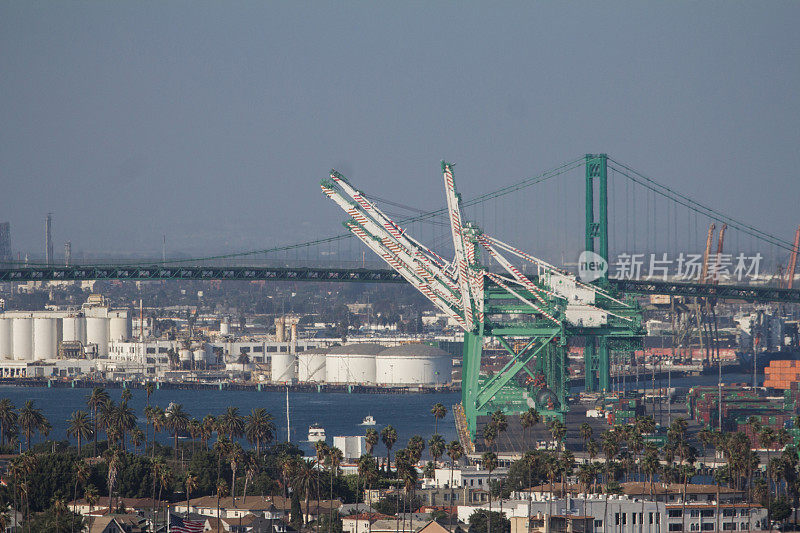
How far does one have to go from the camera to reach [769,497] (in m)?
64.3

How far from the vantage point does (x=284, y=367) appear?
17162cm

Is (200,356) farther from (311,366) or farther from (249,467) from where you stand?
(249,467)

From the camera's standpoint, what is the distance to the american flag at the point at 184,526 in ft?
173

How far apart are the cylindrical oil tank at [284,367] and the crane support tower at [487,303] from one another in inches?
2882

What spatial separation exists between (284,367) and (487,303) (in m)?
82.0

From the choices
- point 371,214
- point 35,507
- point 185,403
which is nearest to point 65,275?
point 185,403

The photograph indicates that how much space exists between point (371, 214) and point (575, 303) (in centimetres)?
1218

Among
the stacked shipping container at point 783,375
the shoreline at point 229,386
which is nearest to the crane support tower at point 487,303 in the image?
the stacked shipping container at point 783,375

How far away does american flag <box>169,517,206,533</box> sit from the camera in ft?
173

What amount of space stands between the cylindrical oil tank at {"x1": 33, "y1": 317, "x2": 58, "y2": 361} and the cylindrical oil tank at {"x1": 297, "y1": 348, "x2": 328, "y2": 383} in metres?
38.2

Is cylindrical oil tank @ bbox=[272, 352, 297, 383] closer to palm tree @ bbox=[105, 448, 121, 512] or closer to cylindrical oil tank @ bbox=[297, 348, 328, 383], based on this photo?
cylindrical oil tank @ bbox=[297, 348, 328, 383]

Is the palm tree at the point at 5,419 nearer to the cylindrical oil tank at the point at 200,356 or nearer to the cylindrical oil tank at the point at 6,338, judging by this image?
the cylindrical oil tank at the point at 200,356

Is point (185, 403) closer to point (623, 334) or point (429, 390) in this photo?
point (429, 390)

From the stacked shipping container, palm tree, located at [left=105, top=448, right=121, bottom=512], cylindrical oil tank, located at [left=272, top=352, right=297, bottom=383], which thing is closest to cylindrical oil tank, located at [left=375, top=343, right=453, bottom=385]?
cylindrical oil tank, located at [left=272, top=352, right=297, bottom=383]
